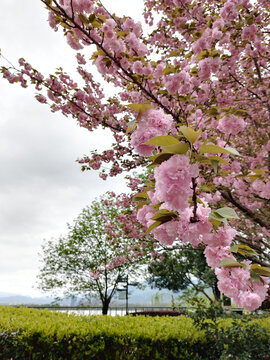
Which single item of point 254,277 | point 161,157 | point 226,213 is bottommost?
point 254,277

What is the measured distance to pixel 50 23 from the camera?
237cm

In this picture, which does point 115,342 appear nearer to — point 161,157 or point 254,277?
point 254,277

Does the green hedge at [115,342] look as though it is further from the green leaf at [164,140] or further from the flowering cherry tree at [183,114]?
the green leaf at [164,140]

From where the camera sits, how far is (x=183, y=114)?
2570 millimetres

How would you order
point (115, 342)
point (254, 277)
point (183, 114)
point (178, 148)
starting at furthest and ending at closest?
1. point (115, 342)
2. point (183, 114)
3. point (254, 277)
4. point (178, 148)

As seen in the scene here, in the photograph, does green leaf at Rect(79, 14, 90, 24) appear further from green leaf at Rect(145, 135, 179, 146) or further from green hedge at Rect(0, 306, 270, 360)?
green hedge at Rect(0, 306, 270, 360)

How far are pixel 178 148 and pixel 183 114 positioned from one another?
1.76 meters

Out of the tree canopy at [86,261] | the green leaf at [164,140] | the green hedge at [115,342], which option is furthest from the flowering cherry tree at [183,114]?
the tree canopy at [86,261]

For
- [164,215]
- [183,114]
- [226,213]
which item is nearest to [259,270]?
[226,213]

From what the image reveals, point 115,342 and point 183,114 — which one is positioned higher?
point 183,114

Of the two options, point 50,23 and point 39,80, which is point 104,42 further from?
point 39,80

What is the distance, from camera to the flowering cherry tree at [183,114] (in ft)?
3.57

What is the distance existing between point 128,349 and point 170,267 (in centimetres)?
1525

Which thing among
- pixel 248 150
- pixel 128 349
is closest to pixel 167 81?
pixel 128 349
